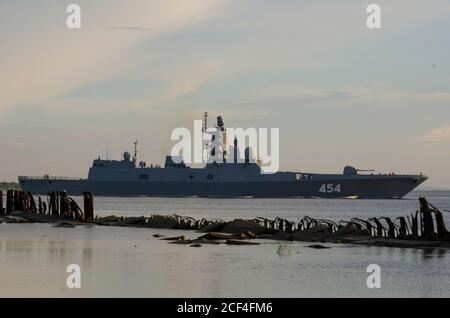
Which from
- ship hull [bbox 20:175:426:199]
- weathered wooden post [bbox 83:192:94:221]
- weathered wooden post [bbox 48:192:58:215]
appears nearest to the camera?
weathered wooden post [bbox 83:192:94:221]

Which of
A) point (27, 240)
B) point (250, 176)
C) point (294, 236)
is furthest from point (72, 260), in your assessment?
point (250, 176)

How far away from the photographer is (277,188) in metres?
149

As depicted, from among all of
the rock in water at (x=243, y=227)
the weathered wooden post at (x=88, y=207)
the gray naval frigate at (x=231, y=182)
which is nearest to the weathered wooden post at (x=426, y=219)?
the rock in water at (x=243, y=227)

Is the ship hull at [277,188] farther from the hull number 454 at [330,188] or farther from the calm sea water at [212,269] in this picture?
the calm sea water at [212,269]

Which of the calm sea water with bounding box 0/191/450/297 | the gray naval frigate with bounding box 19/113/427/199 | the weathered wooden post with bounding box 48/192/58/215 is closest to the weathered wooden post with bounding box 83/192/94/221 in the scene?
the weathered wooden post with bounding box 48/192/58/215

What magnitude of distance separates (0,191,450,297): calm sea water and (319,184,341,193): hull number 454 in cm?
11509

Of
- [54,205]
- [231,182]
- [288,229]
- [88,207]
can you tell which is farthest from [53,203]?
[231,182]

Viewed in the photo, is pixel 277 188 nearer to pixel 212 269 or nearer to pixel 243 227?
pixel 243 227

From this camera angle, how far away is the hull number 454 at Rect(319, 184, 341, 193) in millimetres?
150625

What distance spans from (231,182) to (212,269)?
123 m

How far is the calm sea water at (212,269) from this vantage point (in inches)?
850

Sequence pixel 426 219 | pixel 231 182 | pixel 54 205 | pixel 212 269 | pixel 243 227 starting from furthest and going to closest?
1. pixel 231 182
2. pixel 54 205
3. pixel 243 227
4. pixel 426 219
5. pixel 212 269

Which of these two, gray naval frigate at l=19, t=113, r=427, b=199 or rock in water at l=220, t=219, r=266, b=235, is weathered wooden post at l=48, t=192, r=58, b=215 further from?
gray naval frigate at l=19, t=113, r=427, b=199

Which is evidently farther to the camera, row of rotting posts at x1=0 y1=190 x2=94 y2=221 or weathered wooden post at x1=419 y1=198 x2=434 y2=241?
row of rotting posts at x1=0 y1=190 x2=94 y2=221
